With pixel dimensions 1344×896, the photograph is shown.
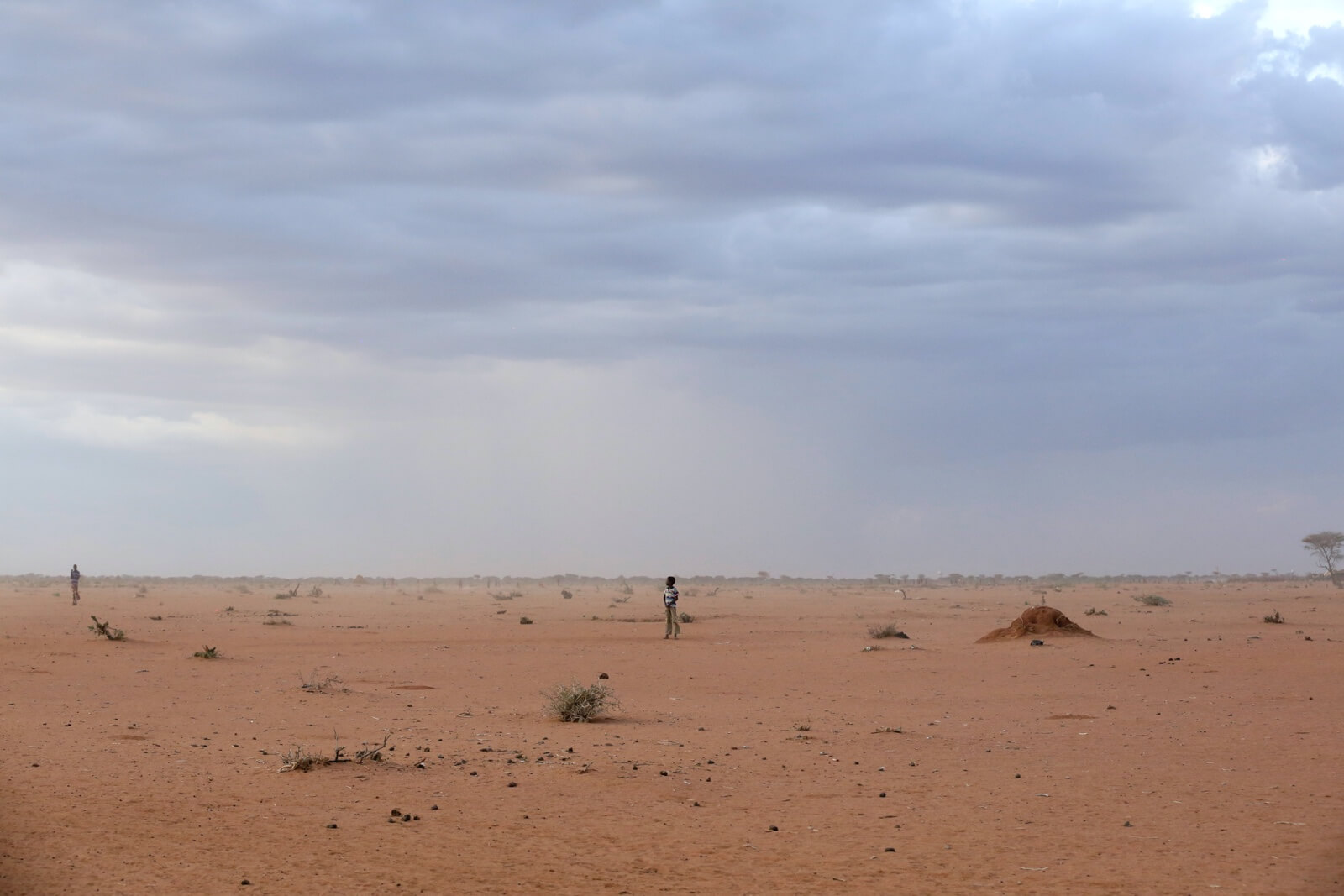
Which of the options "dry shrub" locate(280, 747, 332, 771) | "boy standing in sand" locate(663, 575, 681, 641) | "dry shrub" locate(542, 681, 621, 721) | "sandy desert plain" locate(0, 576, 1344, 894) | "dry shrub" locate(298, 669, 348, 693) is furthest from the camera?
"boy standing in sand" locate(663, 575, 681, 641)

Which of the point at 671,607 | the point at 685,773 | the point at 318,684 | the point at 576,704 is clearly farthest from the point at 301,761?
the point at 671,607

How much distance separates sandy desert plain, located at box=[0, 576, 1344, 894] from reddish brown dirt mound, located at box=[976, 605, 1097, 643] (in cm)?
174

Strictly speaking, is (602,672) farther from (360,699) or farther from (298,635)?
(298,635)

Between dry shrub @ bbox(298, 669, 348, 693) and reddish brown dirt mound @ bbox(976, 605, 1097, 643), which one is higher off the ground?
reddish brown dirt mound @ bbox(976, 605, 1097, 643)

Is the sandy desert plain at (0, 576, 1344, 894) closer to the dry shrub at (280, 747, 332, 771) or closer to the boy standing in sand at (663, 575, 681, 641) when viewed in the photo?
the dry shrub at (280, 747, 332, 771)

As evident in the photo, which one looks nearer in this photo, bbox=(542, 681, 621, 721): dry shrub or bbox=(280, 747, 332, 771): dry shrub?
bbox=(280, 747, 332, 771): dry shrub

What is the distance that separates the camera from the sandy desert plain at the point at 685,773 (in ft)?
31.9

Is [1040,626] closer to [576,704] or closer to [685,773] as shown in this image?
[576,704]

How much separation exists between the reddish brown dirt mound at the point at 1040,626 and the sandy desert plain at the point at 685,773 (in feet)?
5.70

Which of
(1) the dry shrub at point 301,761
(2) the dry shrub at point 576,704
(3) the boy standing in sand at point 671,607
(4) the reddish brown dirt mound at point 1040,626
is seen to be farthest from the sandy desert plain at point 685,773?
(3) the boy standing in sand at point 671,607

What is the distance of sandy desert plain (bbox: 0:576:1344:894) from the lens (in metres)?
9.73

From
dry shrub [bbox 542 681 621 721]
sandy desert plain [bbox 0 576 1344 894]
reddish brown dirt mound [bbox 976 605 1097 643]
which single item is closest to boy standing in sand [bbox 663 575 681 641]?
sandy desert plain [bbox 0 576 1344 894]

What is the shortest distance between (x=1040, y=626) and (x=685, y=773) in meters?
21.8

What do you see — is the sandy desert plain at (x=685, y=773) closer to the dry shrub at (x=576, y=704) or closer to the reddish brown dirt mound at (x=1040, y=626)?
the dry shrub at (x=576, y=704)
